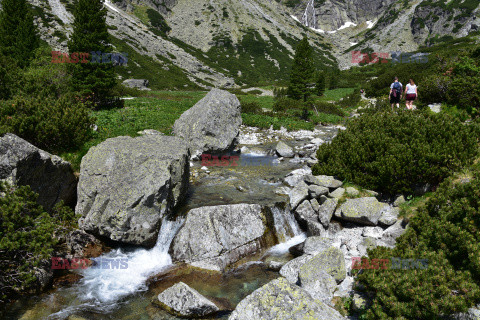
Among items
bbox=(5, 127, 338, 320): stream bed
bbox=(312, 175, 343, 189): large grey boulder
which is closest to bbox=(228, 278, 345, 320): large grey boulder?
bbox=(5, 127, 338, 320): stream bed

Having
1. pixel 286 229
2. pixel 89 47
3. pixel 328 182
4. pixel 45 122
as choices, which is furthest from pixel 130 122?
pixel 328 182

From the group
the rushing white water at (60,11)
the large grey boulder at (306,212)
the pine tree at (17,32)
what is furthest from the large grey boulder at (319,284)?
the rushing white water at (60,11)

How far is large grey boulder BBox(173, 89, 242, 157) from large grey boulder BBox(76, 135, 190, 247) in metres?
7.57

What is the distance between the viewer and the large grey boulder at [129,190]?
9484 millimetres

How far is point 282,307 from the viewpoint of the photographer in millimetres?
5719

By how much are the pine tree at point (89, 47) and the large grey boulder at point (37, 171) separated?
58.8ft

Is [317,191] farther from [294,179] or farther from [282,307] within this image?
[282,307]

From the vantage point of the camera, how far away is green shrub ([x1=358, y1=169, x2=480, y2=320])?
5.31m

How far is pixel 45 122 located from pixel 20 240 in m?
6.64

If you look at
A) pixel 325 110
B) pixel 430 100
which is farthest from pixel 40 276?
pixel 325 110

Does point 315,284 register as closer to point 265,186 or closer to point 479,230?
point 479,230

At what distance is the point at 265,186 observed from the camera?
46.7 ft

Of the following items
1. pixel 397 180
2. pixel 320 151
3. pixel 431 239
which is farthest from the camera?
pixel 320 151

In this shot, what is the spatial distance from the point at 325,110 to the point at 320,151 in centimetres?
2806
